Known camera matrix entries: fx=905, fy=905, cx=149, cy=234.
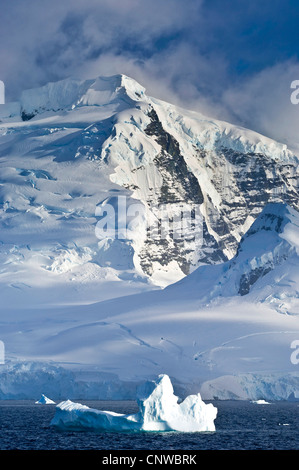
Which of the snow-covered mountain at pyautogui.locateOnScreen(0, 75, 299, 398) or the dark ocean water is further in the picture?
the snow-covered mountain at pyautogui.locateOnScreen(0, 75, 299, 398)

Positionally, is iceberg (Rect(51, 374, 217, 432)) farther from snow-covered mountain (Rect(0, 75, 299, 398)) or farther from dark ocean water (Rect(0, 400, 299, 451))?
snow-covered mountain (Rect(0, 75, 299, 398))

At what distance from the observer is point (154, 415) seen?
217ft

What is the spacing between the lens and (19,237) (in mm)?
177375

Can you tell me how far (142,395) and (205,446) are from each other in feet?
26.5

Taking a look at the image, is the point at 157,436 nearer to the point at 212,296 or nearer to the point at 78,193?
the point at 212,296

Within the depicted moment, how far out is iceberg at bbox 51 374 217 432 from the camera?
214 ft

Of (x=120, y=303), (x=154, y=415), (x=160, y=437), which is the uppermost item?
(x=120, y=303)

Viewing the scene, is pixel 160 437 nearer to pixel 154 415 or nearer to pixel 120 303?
pixel 154 415

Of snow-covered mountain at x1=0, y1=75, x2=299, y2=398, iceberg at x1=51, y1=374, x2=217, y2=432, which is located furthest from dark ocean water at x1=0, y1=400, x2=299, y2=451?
snow-covered mountain at x1=0, y1=75, x2=299, y2=398

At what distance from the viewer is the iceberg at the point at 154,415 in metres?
65.2

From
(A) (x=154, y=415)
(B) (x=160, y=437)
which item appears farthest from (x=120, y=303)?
(A) (x=154, y=415)

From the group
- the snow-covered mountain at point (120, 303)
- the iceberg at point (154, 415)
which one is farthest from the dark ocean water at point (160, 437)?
the snow-covered mountain at point (120, 303)
